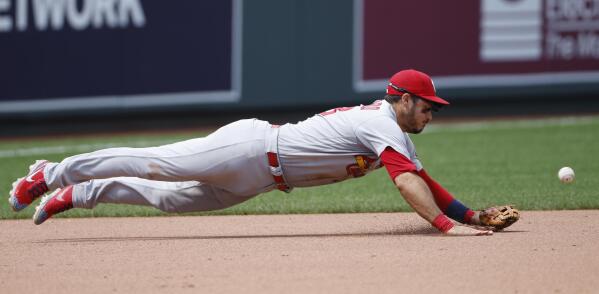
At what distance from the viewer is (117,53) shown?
538 inches

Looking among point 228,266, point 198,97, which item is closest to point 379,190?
point 228,266

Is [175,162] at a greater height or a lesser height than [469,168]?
greater

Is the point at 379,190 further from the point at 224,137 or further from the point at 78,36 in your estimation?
the point at 78,36

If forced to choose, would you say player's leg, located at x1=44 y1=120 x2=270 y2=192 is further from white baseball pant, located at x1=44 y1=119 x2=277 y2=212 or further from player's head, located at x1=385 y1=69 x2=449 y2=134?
player's head, located at x1=385 y1=69 x2=449 y2=134

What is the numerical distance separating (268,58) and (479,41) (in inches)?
117

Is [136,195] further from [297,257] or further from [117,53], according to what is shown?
[117,53]

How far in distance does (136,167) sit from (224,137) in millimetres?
533

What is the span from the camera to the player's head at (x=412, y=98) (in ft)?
21.2

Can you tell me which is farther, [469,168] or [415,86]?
[469,168]

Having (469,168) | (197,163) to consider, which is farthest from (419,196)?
(469,168)

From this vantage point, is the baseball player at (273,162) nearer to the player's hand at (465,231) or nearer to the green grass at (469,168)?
the player's hand at (465,231)

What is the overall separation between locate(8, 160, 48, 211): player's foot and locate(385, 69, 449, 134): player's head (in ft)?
6.85

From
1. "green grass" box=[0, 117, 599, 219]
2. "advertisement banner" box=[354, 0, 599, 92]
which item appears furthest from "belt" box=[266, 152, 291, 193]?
"advertisement banner" box=[354, 0, 599, 92]

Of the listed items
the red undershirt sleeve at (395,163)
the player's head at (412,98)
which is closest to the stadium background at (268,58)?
the player's head at (412,98)
